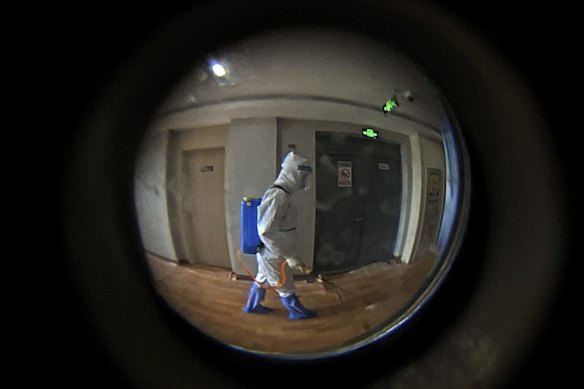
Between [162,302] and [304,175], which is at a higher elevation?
[304,175]

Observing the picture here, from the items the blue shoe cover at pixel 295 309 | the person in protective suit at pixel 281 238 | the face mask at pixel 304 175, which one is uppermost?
the face mask at pixel 304 175

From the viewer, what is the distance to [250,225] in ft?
1.57

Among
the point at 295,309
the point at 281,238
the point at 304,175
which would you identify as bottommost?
the point at 295,309

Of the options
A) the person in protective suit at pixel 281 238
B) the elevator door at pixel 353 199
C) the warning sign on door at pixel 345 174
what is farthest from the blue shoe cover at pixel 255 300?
the warning sign on door at pixel 345 174

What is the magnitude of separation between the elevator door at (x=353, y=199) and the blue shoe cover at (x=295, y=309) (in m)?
0.07

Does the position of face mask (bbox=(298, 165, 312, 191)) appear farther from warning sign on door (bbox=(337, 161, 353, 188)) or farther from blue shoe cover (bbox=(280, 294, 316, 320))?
blue shoe cover (bbox=(280, 294, 316, 320))

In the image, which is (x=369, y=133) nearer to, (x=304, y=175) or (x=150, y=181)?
(x=304, y=175)

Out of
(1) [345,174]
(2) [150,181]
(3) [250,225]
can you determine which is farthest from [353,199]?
(2) [150,181]

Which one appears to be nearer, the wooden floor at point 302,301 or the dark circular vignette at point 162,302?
the dark circular vignette at point 162,302

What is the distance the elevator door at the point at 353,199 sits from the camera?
1.49 ft

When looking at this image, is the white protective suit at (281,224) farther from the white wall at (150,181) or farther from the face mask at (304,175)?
the white wall at (150,181)

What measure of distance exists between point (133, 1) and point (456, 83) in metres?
0.47

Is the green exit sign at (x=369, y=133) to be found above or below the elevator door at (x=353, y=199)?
above

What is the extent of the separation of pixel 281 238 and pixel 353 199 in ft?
0.45
